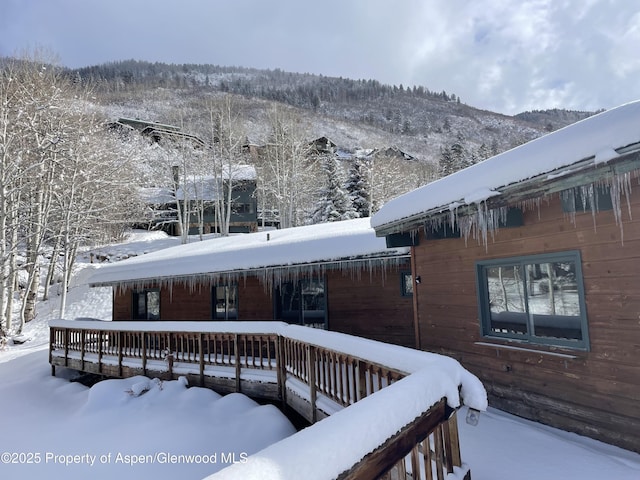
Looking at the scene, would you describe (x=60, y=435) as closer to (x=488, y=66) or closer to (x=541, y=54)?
(x=488, y=66)

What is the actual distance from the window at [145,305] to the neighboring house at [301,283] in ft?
2.83

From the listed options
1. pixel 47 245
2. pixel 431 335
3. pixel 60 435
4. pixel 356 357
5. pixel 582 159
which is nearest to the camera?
pixel 582 159

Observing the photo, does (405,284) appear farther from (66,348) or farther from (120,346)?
(66,348)

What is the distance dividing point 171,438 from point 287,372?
6.23 feet

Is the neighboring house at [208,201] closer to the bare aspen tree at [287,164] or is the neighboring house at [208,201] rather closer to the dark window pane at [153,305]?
the bare aspen tree at [287,164]

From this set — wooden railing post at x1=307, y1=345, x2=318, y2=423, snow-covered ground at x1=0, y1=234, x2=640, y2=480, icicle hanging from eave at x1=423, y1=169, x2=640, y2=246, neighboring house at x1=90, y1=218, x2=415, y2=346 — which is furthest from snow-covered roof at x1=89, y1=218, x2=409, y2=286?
wooden railing post at x1=307, y1=345, x2=318, y2=423

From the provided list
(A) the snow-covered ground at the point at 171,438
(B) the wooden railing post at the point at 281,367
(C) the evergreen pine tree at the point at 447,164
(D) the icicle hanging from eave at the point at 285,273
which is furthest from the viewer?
(C) the evergreen pine tree at the point at 447,164

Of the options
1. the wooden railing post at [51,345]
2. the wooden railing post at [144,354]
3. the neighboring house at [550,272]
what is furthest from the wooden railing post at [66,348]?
the neighboring house at [550,272]

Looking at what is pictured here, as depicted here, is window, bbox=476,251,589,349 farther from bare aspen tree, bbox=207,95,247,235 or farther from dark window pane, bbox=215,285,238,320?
bare aspen tree, bbox=207,95,247,235

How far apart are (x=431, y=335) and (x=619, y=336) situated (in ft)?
8.29

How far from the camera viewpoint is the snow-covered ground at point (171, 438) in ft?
10.2

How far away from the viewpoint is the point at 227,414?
5805 mm

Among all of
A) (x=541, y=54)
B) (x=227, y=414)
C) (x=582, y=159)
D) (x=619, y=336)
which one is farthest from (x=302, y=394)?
(x=541, y=54)

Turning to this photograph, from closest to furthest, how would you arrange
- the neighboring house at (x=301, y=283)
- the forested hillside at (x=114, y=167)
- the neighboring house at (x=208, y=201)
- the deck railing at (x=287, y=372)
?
the deck railing at (x=287, y=372) → the neighboring house at (x=301, y=283) → the forested hillside at (x=114, y=167) → the neighboring house at (x=208, y=201)
